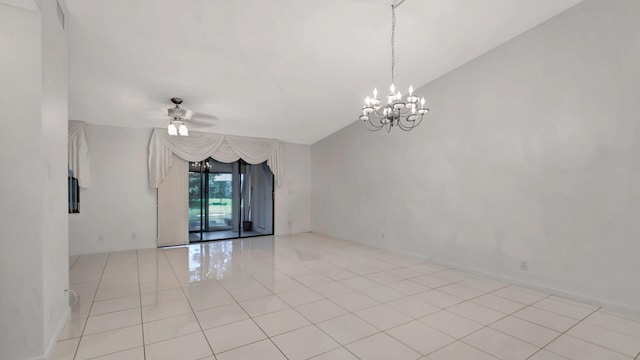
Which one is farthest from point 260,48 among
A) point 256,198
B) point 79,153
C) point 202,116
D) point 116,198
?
point 256,198

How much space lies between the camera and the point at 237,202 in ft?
26.4

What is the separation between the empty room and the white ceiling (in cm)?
3

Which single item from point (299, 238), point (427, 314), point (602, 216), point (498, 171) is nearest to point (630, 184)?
point (602, 216)

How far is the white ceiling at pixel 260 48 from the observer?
9.85 feet

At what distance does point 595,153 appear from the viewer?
326cm

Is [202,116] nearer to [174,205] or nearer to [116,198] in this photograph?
[174,205]

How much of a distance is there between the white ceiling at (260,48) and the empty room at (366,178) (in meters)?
0.03

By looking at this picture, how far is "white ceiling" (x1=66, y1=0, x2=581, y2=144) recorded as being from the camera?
118 inches

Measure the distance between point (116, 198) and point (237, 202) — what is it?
2.98 m

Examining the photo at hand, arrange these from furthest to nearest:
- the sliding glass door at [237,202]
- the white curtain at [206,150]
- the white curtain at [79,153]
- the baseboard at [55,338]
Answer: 1. the sliding glass door at [237,202]
2. the white curtain at [206,150]
3. the white curtain at [79,153]
4. the baseboard at [55,338]

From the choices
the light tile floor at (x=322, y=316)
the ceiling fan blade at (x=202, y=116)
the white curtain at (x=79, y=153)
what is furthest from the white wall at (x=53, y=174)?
the white curtain at (x=79, y=153)

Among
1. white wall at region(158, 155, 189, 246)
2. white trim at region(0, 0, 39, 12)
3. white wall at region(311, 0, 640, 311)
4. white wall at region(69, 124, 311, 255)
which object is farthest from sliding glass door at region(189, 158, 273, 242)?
white trim at region(0, 0, 39, 12)

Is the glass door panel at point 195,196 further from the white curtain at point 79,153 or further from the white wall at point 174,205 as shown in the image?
the white curtain at point 79,153

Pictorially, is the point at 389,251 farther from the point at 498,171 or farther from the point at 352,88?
the point at 352,88
